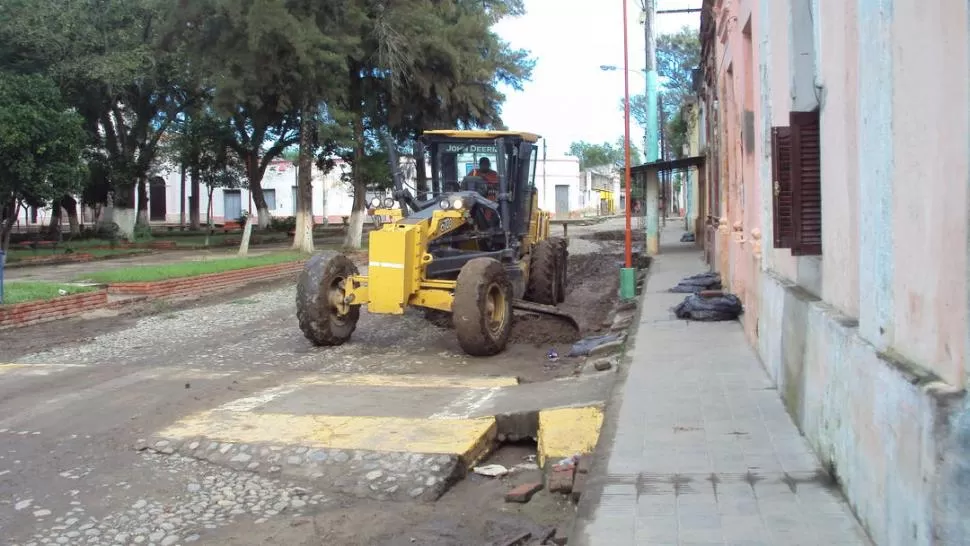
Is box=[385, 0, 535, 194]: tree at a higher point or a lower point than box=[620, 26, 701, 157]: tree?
lower

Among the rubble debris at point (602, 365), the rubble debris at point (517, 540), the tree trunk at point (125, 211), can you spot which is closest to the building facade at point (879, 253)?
the rubble debris at point (517, 540)

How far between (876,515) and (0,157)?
2198cm

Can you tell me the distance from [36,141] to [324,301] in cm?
1456

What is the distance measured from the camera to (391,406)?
316 inches

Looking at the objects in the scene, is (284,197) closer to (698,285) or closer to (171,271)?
(171,271)

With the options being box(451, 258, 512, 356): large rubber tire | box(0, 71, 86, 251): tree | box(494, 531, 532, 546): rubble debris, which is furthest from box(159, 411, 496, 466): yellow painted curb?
box(0, 71, 86, 251): tree

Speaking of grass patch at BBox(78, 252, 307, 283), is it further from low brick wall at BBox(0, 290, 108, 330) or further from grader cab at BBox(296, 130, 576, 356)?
grader cab at BBox(296, 130, 576, 356)

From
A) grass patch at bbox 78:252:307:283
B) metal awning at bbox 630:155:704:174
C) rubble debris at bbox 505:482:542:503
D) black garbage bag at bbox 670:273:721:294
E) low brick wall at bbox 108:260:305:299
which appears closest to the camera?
rubble debris at bbox 505:482:542:503

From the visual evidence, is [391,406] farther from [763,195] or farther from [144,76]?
[144,76]

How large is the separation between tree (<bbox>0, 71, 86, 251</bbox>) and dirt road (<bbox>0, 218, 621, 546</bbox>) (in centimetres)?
903

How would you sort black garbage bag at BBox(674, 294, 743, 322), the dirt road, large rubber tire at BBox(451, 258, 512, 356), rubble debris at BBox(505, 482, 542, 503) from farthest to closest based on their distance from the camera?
black garbage bag at BBox(674, 294, 743, 322)
large rubber tire at BBox(451, 258, 512, 356)
rubble debris at BBox(505, 482, 542, 503)
the dirt road

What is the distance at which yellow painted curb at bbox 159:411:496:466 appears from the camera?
6.60 metres

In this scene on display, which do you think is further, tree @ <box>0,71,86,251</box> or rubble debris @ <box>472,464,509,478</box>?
tree @ <box>0,71,86,251</box>

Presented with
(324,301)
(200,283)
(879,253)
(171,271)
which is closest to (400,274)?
(324,301)
